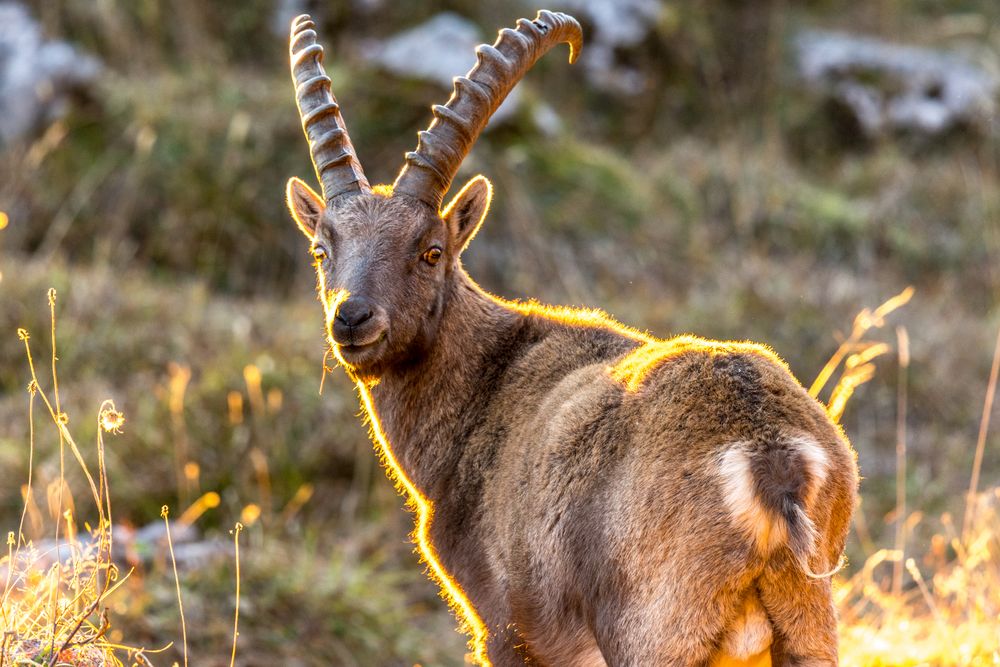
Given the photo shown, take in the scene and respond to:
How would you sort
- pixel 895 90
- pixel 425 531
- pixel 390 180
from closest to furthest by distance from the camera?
pixel 425 531 → pixel 390 180 → pixel 895 90

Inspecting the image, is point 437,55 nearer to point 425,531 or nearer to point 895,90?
point 895,90

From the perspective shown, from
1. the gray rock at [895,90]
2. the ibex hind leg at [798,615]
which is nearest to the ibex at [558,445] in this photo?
the ibex hind leg at [798,615]

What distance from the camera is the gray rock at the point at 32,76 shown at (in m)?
12.5

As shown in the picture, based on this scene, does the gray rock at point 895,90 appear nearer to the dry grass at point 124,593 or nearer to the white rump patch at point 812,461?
the dry grass at point 124,593

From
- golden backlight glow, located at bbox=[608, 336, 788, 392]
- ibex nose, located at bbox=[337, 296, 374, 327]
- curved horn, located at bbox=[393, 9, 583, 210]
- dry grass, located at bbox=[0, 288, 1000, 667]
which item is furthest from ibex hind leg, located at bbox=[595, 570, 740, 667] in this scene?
curved horn, located at bbox=[393, 9, 583, 210]

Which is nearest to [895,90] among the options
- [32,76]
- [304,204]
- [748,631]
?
[32,76]

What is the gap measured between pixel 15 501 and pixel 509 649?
18.9 ft

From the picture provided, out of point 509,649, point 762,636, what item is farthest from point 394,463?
point 762,636

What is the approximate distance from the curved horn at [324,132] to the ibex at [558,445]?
10 millimetres

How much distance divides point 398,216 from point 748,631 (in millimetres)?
2307

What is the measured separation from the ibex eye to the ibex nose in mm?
493

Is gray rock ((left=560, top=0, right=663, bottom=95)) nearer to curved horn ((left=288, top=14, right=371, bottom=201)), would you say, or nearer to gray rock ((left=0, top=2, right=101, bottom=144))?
gray rock ((left=0, top=2, right=101, bottom=144))

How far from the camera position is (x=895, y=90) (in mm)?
14977

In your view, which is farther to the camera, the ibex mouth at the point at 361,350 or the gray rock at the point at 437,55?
the gray rock at the point at 437,55
